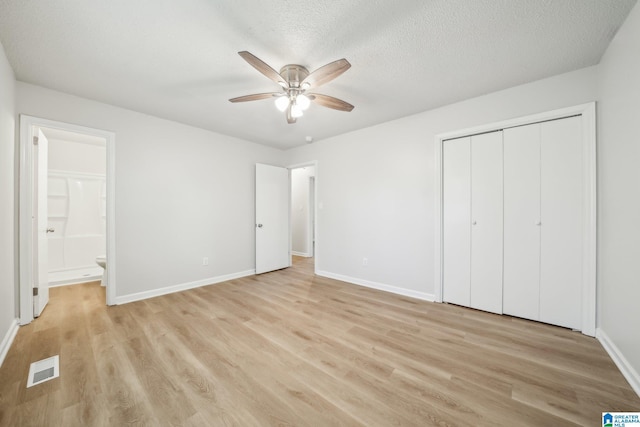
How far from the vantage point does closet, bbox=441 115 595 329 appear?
222 centimetres

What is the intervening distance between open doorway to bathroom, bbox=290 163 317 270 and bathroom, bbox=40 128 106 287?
13.1 feet

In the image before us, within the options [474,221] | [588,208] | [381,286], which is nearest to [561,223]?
[588,208]

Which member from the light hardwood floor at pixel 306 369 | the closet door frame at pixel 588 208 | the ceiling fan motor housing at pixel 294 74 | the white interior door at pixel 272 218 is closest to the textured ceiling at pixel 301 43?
the ceiling fan motor housing at pixel 294 74

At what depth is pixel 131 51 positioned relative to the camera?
1879 millimetres

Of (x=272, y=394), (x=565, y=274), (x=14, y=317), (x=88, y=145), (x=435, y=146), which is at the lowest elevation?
(x=272, y=394)

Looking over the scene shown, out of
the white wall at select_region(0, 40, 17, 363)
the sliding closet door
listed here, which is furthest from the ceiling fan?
the white wall at select_region(0, 40, 17, 363)

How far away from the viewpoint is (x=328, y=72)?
5.78 feet

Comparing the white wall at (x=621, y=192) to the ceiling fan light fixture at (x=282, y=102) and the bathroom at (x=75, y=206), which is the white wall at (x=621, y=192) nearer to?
the ceiling fan light fixture at (x=282, y=102)

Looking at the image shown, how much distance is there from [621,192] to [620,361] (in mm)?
1218

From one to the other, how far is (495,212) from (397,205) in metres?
1.12

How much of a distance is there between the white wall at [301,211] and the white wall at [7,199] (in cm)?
456

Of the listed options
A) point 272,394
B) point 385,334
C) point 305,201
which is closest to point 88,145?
point 305,201

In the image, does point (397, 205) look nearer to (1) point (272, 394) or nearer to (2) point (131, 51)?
(1) point (272, 394)

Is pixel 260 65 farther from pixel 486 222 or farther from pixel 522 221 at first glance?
pixel 522 221
